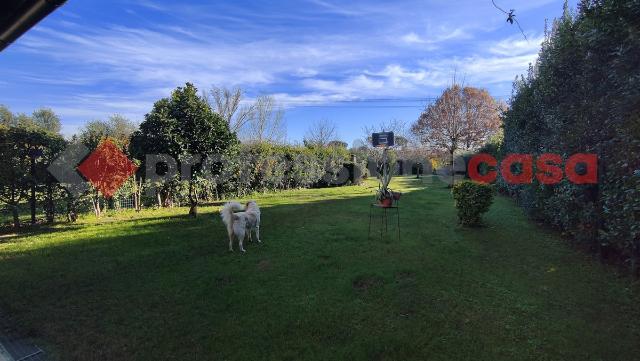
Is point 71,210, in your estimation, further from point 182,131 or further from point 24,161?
point 182,131

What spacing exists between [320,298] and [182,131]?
6832 mm

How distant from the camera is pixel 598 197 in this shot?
5.33m

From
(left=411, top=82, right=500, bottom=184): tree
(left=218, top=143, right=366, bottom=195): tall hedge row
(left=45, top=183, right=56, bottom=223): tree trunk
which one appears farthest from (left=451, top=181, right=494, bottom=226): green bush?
Answer: (left=411, top=82, right=500, bottom=184): tree

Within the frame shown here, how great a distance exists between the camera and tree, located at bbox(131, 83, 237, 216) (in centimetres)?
875

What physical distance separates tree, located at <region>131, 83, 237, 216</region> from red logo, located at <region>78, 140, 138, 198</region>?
937 millimetres

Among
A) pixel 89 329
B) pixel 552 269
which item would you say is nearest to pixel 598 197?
pixel 552 269

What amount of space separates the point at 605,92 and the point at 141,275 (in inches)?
308

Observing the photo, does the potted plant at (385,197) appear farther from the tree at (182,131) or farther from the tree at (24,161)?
the tree at (24,161)

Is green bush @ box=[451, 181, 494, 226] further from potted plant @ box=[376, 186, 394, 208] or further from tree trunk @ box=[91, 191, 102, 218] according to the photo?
tree trunk @ box=[91, 191, 102, 218]

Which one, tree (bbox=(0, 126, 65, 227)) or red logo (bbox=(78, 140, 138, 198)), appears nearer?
tree (bbox=(0, 126, 65, 227))

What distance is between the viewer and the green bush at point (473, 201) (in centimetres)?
813

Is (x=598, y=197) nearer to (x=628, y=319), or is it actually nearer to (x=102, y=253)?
(x=628, y=319)

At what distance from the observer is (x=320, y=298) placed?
4176mm

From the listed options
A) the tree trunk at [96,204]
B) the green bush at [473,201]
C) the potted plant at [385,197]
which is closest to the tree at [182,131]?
the tree trunk at [96,204]
